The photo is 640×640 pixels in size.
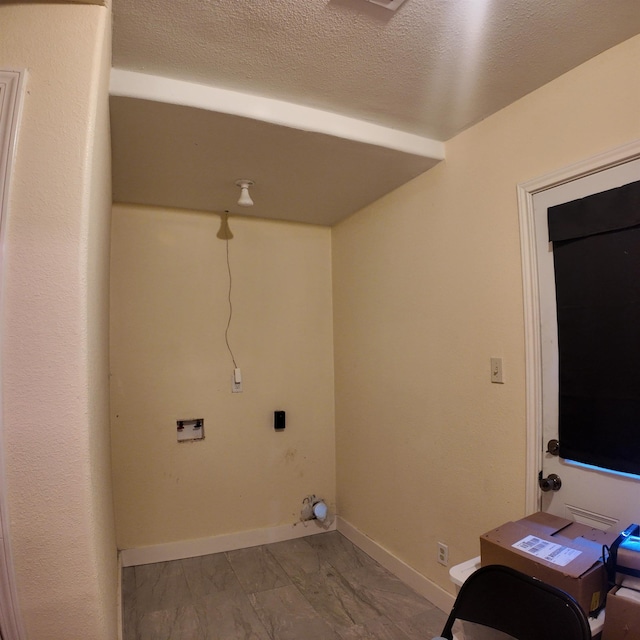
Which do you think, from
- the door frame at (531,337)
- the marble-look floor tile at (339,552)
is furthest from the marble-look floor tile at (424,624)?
the door frame at (531,337)

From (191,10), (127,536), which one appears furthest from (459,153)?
(127,536)

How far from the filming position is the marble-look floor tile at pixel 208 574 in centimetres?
246

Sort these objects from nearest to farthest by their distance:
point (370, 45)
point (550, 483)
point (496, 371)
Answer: point (370, 45) < point (550, 483) < point (496, 371)

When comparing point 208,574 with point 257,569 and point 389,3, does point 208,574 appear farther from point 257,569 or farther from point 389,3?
point 389,3

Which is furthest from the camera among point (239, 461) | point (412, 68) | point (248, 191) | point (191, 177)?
point (239, 461)

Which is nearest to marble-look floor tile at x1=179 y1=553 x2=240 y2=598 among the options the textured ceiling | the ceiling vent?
the textured ceiling

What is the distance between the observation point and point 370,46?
Answer: 1526 mm

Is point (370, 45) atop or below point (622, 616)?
atop

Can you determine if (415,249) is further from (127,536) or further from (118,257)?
(127,536)

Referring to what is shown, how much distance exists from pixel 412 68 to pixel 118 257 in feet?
6.88

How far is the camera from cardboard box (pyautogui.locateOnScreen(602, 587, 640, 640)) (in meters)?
1.08

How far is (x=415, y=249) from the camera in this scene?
2463 millimetres

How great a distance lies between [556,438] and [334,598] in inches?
59.3

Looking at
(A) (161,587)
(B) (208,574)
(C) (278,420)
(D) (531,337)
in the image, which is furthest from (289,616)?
(D) (531,337)
